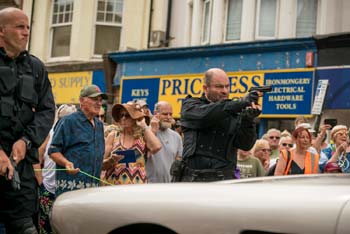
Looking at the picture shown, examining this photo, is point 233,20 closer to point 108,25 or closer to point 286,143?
point 108,25

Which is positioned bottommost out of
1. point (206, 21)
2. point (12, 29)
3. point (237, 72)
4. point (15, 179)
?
point (15, 179)

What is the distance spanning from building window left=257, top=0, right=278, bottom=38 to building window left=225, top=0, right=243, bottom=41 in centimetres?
57

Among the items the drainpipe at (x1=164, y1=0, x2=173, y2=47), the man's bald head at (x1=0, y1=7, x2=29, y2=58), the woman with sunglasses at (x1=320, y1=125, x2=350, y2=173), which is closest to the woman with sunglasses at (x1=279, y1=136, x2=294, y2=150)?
the woman with sunglasses at (x1=320, y1=125, x2=350, y2=173)

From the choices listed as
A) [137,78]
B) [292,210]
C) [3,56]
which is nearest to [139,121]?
[3,56]

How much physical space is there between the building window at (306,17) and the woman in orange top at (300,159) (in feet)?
23.7

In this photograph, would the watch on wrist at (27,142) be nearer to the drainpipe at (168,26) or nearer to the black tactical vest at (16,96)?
the black tactical vest at (16,96)

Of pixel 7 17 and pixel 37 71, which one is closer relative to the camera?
pixel 7 17

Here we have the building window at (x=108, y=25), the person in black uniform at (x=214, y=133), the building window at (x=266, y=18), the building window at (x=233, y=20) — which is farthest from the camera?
the building window at (x=108, y=25)

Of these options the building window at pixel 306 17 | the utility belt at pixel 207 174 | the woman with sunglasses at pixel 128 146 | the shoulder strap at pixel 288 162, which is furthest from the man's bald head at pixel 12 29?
the building window at pixel 306 17

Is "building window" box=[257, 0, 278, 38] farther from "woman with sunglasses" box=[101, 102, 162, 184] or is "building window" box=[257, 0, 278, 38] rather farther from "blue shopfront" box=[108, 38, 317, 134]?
"woman with sunglasses" box=[101, 102, 162, 184]

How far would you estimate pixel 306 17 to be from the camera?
14.9 metres

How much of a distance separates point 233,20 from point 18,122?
11.5m

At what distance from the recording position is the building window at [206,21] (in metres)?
16.6

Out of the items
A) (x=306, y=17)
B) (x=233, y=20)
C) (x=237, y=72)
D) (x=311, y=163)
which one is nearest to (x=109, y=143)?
(x=311, y=163)
